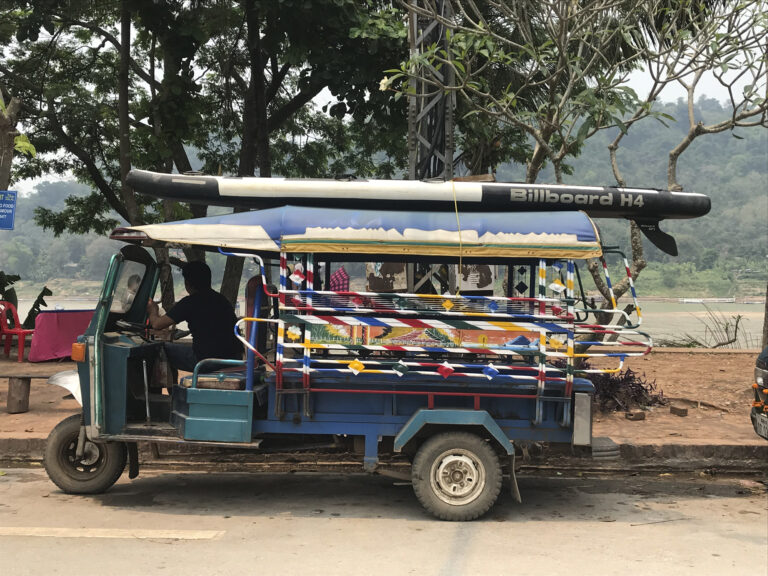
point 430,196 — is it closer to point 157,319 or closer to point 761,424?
point 157,319

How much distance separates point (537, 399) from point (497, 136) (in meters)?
11.6

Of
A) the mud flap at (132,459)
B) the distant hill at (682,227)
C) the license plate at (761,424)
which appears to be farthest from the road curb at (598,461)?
the distant hill at (682,227)

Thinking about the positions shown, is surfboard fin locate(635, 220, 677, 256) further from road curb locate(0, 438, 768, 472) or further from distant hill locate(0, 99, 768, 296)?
distant hill locate(0, 99, 768, 296)

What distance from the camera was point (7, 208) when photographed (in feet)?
33.4

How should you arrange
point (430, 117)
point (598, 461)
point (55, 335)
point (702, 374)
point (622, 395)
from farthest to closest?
point (55, 335)
point (702, 374)
point (430, 117)
point (622, 395)
point (598, 461)

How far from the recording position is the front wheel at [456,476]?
5.81 meters

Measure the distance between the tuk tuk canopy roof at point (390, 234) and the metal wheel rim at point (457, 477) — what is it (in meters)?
1.40

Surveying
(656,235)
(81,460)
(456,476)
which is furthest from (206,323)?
(656,235)

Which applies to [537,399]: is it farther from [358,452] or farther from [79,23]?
[79,23]

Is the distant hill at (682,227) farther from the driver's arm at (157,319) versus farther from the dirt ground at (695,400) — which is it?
the driver's arm at (157,319)

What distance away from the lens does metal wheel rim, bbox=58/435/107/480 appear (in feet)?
20.9

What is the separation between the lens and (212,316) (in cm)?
646

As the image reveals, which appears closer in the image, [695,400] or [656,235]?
[656,235]

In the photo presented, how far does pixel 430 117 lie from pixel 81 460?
239 inches
